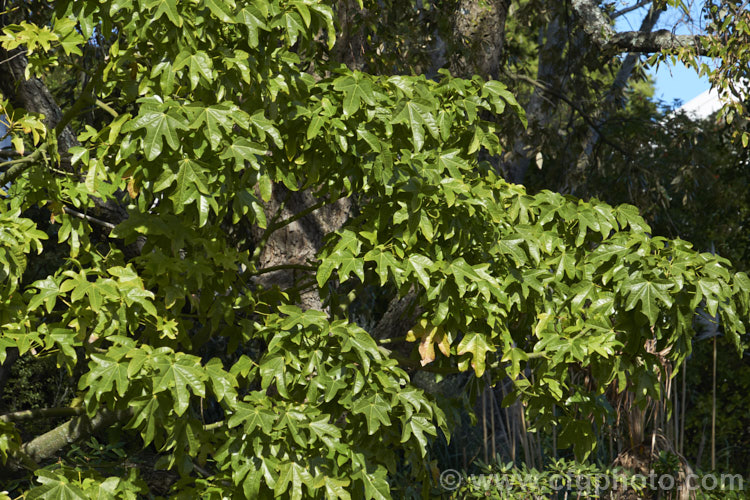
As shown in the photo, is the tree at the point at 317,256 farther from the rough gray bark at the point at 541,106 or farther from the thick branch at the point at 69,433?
the rough gray bark at the point at 541,106

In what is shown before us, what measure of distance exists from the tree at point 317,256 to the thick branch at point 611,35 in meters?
3.82

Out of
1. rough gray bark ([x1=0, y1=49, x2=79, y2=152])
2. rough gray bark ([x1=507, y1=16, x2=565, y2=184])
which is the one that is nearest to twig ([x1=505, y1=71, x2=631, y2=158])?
rough gray bark ([x1=507, y1=16, x2=565, y2=184])

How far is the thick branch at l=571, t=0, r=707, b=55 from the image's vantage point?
20.5 ft

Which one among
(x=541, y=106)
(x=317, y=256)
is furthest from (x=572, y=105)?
(x=317, y=256)

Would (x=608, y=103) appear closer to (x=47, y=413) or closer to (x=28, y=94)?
(x=28, y=94)

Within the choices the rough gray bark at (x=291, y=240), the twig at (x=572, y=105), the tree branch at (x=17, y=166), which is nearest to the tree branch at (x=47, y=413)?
the tree branch at (x=17, y=166)

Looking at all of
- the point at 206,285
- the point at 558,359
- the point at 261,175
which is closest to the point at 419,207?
the point at 261,175

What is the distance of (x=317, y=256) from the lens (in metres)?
2.73

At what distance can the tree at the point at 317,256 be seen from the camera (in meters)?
2.38

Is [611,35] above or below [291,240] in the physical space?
above

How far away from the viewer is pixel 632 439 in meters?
4.91

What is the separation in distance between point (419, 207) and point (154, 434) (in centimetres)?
108

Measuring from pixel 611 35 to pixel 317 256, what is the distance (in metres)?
4.81

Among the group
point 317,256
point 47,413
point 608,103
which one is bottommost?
point 47,413
